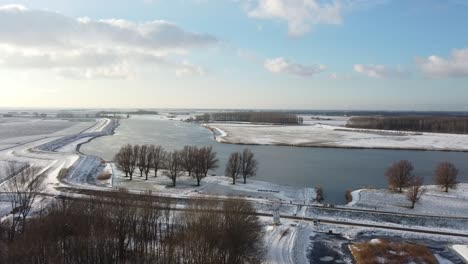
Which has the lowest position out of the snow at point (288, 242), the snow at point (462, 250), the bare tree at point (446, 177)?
the snow at point (288, 242)

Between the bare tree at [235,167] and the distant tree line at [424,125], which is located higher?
the distant tree line at [424,125]

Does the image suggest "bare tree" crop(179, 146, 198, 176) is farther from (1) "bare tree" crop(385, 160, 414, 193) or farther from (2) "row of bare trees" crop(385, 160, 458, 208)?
(2) "row of bare trees" crop(385, 160, 458, 208)

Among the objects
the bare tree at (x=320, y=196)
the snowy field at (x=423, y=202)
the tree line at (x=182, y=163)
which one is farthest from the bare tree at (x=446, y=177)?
the tree line at (x=182, y=163)

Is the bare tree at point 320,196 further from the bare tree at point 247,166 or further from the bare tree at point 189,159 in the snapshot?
the bare tree at point 189,159

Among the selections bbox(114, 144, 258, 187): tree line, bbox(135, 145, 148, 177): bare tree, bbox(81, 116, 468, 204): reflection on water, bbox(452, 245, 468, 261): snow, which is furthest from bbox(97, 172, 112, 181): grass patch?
bbox(452, 245, 468, 261): snow

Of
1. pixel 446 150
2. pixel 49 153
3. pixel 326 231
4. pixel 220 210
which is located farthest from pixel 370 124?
pixel 220 210

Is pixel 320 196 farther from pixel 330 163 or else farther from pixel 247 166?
pixel 330 163

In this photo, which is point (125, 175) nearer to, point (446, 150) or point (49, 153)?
point (49, 153)
